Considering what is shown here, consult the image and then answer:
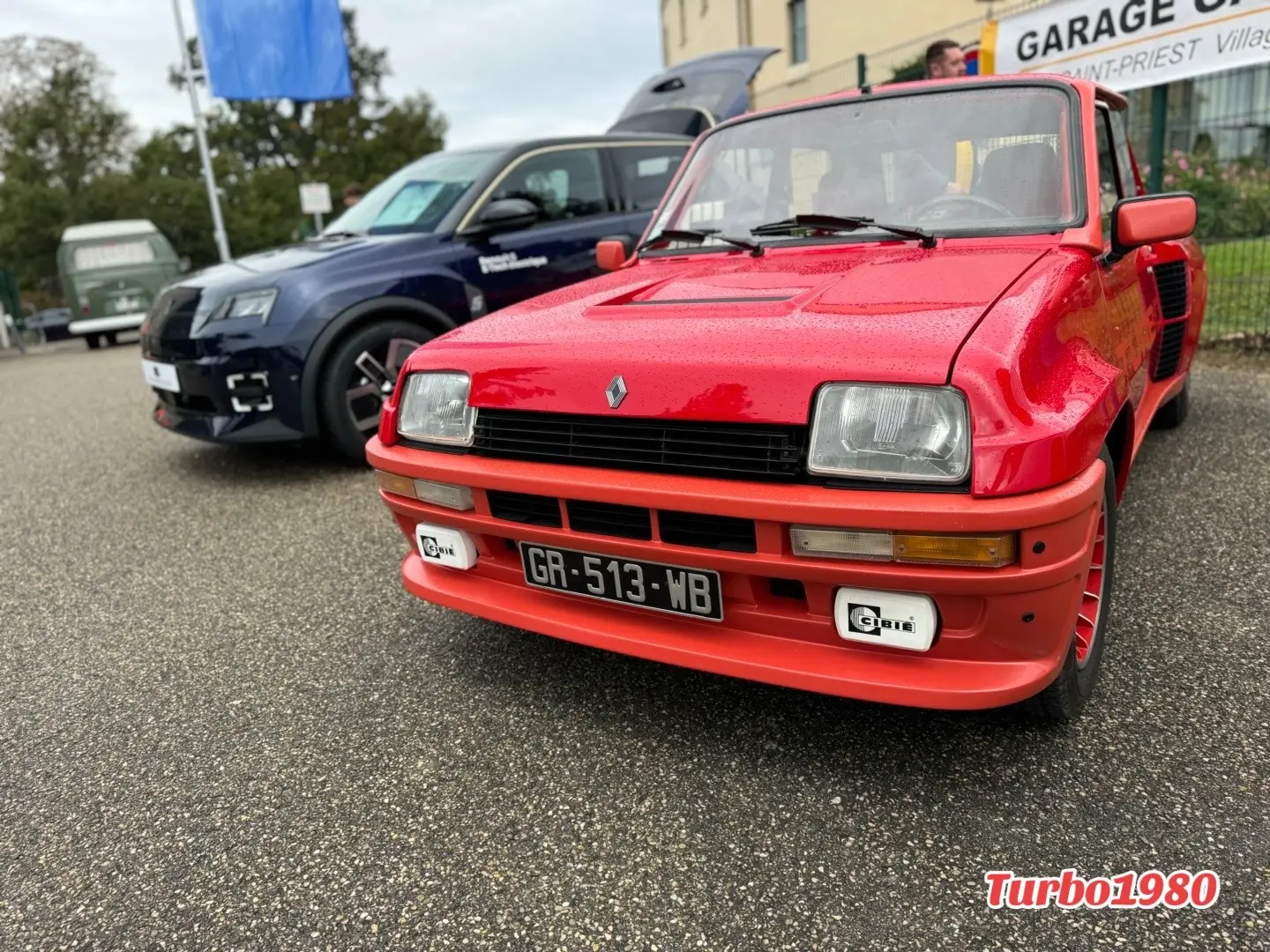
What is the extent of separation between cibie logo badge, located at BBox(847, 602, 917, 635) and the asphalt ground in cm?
41

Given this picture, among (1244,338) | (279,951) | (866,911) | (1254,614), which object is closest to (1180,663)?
(1254,614)

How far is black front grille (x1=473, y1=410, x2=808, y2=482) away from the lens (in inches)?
70.3

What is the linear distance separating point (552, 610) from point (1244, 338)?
5707 millimetres

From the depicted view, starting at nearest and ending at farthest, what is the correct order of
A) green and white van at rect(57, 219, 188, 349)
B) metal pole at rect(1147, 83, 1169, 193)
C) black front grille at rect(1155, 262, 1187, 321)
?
black front grille at rect(1155, 262, 1187, 321)
metal pole at rect(1147, 83, 1169, 193)
green and white van at rect(57, 219, 188, 349)

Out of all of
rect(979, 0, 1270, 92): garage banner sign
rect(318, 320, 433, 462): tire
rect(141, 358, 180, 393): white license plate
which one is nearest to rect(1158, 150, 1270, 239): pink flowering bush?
rect(979, 0, 1270, 92): garage banner sign

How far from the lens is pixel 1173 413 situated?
4.34 meters

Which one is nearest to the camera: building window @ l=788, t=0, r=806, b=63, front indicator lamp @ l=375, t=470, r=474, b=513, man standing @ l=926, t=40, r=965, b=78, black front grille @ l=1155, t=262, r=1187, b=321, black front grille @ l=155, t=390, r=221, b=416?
front indicator lamp @ l=375, t=470, r=474, b=513

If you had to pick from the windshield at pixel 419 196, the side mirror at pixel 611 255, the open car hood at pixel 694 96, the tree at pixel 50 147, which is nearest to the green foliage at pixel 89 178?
the tree at pixel 50 147

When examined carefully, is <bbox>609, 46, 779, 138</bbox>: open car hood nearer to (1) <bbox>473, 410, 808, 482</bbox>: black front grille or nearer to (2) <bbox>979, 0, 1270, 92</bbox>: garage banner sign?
(2) <bbox>979, 0, 1270, 92</bbox>: garage banner sign

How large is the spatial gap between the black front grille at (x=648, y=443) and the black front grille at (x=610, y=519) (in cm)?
9

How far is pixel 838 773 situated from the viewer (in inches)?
78.4

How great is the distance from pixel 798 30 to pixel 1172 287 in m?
20.7

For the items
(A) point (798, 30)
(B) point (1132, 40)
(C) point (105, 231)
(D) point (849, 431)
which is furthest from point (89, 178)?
(D) point (849, 431)

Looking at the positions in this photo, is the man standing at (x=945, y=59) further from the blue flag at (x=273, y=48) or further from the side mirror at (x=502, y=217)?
the blue flag at (x=273, y=48)
